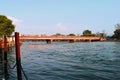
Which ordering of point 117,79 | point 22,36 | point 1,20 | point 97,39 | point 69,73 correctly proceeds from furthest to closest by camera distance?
point 97,39 → point 22,36 → point 1,20 → point 69,73 → point 117,79

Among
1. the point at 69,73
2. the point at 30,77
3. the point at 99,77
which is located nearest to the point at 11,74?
the point at 30,77

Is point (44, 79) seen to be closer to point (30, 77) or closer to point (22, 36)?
point (30, 77)

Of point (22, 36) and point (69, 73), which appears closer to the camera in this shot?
point (69, 73)

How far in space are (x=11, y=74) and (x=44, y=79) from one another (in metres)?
4.88

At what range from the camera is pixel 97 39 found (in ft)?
631

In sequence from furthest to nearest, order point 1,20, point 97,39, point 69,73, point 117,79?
point 97,39 < point 1,20 < point 69,73 < point 117,79

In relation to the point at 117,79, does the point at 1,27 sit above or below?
above

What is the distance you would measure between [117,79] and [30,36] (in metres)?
116

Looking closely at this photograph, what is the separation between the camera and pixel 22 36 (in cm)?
13638

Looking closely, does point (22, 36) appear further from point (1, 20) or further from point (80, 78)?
point (80, 78)

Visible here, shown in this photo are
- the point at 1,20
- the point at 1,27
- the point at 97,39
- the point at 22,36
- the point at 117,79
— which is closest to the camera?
the point at 117,79

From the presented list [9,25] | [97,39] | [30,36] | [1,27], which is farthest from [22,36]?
[97,39]

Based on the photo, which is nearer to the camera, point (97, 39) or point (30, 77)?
point (30, 77)

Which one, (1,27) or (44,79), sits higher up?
(1,27)
